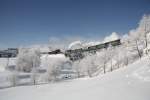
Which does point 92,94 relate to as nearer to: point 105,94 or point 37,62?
point 105,94

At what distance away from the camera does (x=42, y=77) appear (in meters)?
69.1

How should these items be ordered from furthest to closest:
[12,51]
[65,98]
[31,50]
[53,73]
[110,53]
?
[12,51], [31,50], [110,53], [53,73], [65,98]

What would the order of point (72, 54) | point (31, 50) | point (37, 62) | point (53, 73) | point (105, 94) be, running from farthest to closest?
point (72, 54) < point (31, 50) < point (37, 62) < point (53, 73) < point (105, 94)

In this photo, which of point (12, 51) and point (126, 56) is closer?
point (126, 56)

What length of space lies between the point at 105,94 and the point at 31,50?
86910 mm

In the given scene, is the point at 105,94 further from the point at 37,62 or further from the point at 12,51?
the point at 12,51

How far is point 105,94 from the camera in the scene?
2602 cm

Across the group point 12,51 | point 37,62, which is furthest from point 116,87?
point 12,51

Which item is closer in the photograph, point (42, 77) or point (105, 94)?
point (105, 94)

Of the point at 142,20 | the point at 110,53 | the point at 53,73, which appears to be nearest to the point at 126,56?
the point at 110,53

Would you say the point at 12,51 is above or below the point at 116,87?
above

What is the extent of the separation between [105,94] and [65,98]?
6018 mm

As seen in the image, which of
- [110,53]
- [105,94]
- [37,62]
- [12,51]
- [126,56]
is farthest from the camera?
[12,51]

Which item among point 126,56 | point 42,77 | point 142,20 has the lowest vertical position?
point 42,77
